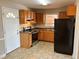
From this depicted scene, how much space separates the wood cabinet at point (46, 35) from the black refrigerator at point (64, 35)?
1825 millimetres

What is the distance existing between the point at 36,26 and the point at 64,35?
10.6 ft

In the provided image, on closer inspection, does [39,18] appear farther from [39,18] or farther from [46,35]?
[46,35]

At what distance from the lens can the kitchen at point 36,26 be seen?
4750mm

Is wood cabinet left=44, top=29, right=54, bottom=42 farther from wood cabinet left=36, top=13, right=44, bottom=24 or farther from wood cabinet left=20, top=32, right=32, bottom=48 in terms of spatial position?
wood cabinet left=20, top=32, right=32, bottom=48

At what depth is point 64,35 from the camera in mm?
3842

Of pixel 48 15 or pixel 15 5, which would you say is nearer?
pixel 15 5

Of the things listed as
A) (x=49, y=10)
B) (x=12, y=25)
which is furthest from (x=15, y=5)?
(x=49, y=10)

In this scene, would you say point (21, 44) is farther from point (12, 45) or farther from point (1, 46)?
point (1, 46)

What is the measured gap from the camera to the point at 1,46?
3.48 m

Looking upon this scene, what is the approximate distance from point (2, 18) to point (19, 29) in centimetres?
140

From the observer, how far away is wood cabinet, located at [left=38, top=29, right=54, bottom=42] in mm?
5913

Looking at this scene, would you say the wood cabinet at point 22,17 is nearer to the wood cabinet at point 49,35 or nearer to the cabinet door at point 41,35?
the cabinet door at point 41,35

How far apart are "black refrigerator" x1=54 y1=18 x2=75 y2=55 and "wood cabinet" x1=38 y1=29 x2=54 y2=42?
Answer: 183cm

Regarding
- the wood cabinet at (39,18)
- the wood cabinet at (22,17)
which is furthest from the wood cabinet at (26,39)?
the wood cabinet at (39,18)
